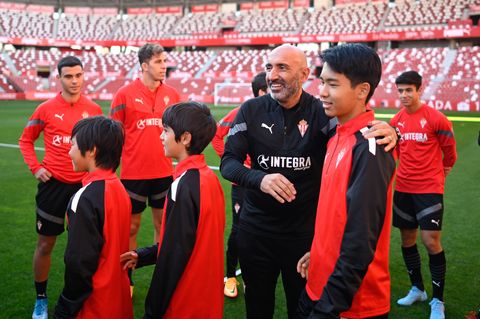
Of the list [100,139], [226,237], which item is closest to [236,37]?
[226,237]

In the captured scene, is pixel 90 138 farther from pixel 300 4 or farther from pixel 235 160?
pixel 300 4

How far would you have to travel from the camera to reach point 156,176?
16.3 feet

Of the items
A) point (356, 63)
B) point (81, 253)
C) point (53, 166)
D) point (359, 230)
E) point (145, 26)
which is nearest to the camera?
point (359, 230)

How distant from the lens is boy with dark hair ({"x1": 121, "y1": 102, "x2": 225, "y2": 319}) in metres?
2.43

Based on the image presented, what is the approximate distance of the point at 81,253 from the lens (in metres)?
2.46

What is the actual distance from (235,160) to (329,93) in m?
0.93

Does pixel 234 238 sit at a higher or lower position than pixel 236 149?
lower

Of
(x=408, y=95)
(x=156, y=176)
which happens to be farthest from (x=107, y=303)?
(x=408, y=95)

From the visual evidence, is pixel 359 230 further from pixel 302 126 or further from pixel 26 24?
pixel 26 24

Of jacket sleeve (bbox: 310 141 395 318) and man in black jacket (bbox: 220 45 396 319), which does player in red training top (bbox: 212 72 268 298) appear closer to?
man in black jacket (bbox: 220 45 396 319)

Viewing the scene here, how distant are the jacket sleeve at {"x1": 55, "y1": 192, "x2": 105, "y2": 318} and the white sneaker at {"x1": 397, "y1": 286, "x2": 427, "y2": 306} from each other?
312 centimetres

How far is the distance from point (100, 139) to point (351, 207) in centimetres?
153

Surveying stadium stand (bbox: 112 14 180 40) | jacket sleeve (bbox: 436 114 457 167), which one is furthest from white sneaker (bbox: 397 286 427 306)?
stadium stand (bbox: 112 14 180 40)

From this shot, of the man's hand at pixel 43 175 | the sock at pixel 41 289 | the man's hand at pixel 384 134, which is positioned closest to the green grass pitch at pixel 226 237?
the sock at pixel 41 289
